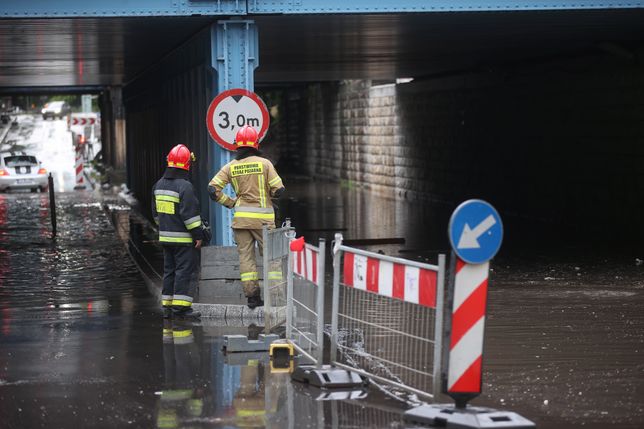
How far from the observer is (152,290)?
49.6 ft

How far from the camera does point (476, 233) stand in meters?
A: 7.47

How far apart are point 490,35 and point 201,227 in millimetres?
8217

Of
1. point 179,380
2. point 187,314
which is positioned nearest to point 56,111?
point 187,314

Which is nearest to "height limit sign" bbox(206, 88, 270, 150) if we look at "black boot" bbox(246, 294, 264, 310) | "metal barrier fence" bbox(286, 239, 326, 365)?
"black boot" bbox(246, 294, 264, 310)

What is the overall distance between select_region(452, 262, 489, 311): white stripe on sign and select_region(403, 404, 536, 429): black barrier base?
67 cm

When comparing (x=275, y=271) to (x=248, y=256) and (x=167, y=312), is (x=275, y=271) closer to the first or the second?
(x=248, y=256)

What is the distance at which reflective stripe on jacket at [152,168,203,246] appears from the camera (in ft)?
40.8

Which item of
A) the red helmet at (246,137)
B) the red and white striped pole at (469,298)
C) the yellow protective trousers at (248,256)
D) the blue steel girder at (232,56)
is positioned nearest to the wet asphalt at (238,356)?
the yellow protective trousers at (248,256)

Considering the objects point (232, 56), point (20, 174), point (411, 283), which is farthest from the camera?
point (20, 174)

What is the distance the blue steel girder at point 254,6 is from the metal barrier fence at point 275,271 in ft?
11.8

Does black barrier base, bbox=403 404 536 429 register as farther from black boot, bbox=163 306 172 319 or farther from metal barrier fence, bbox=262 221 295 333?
black boot, bbox=163 306 172 319

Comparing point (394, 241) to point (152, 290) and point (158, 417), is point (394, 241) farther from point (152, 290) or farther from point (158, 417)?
point (158, 417)

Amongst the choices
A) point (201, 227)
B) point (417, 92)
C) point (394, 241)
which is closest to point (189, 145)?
point (394, 241)

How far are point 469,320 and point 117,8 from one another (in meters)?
8.00
